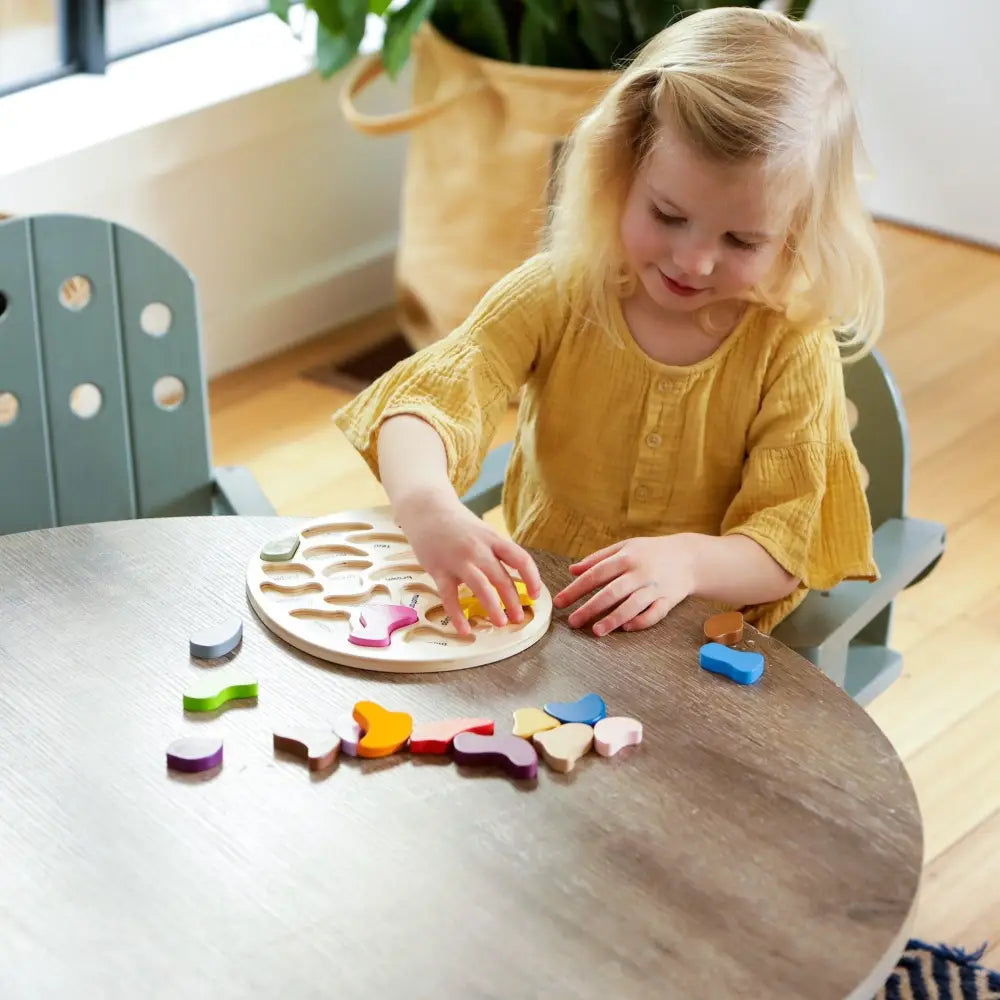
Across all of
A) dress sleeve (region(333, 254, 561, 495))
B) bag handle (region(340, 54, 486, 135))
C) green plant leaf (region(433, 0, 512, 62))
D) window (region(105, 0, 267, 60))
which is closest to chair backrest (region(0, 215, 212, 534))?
dress sleeve (region(333, 254, 561, 495))

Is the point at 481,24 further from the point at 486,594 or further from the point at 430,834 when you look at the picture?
the point at 430,834

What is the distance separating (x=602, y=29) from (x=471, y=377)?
1466mm

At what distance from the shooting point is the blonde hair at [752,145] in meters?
1.22

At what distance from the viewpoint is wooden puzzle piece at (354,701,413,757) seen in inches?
38.6

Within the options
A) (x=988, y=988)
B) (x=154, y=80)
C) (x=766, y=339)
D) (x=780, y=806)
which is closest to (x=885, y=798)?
(x=780, y=806)

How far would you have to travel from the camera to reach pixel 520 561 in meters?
1.13

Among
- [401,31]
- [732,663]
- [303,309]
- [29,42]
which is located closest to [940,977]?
[732,663]

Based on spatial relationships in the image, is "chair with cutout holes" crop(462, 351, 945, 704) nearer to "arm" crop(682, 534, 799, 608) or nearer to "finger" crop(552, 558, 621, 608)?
"arm" crop(682, 534, 799, 608)

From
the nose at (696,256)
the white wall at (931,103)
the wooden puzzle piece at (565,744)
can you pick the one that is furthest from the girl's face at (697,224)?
the white wall at (931,103)

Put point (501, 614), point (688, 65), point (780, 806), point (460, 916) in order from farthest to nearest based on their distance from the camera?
1. point (688, 65)
2. point (501, 614)
3. point (780, 806)
4. point (460, 916)

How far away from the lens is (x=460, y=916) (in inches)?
33.6

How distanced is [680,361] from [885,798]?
0.53 m

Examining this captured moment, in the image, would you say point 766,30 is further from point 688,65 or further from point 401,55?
point 401,55

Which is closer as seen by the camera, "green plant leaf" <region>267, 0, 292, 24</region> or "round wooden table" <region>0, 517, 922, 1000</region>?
"round wooden table" <region>0, 517, 922, 1000</region>
